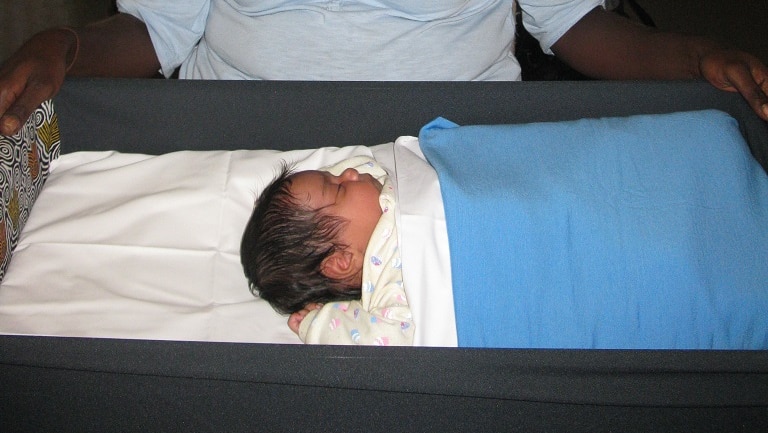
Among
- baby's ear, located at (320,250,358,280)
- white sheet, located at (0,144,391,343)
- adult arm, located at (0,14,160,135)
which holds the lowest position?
white sheet, located at (0,144,391,343)

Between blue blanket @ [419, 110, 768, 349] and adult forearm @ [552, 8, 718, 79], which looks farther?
adult forearm @ [552, 8, 718, 79]

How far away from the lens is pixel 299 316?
888 mm

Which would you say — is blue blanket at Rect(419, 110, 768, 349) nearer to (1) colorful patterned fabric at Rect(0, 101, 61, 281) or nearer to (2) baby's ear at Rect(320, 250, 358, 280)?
(2) baby's ear at Rect(320, 250, 358, 280)

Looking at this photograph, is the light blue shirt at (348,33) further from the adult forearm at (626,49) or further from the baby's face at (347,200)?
the baby's face at (347,200)

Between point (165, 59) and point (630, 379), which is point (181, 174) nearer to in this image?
point (165, 59)

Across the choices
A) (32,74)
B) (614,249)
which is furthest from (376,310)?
(32,74)

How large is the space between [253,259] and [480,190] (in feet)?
1.02

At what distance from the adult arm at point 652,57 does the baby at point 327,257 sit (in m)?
0.42

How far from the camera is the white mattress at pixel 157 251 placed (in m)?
0.89

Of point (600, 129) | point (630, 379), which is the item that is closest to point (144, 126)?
point (600, 129)

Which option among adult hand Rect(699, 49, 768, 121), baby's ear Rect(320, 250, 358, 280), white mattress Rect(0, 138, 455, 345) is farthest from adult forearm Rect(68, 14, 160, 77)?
adult hand Rect(699, 49, 768, 121)

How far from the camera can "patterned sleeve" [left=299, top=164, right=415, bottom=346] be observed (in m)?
0.82

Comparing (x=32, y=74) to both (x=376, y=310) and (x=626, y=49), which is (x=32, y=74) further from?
(x=626, y=49)

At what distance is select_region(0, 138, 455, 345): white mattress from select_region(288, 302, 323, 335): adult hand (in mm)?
29
